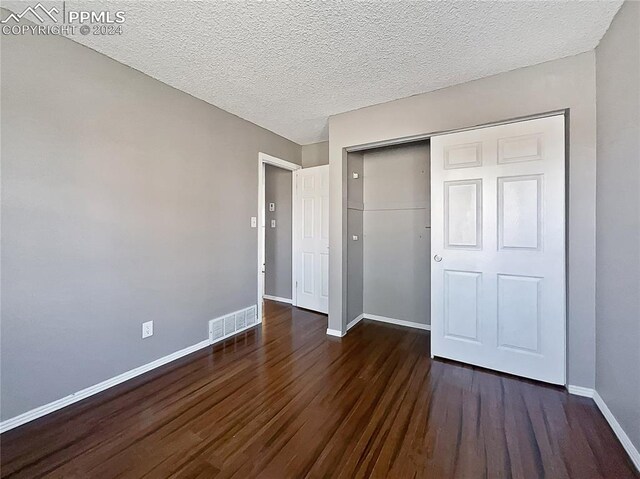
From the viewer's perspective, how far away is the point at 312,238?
13.1 feet

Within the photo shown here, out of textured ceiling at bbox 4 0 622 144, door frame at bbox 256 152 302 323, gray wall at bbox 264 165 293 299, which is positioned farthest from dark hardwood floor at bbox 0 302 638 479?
textured ceiling at bbox 4 0 622 144

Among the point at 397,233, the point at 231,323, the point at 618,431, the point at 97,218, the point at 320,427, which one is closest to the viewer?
the point at 618,431

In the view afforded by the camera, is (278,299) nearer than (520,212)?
No

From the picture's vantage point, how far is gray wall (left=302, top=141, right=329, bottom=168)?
4.11 m

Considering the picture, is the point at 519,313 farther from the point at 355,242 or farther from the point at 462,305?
the point at 355,242

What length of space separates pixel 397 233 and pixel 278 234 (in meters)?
1.97

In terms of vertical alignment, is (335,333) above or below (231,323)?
below

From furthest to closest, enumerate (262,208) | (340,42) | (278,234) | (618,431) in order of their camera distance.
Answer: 1. (278,234)
2. (262,208)
3. (340,42)
4. (618,431)

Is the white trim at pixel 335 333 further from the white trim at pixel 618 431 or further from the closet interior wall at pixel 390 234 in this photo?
the white trim at pixel 618 431

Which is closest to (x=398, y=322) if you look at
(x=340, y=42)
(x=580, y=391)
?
(x=580, y=391)

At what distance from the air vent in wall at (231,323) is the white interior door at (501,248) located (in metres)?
2.07

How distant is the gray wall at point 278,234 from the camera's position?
4.41 metres

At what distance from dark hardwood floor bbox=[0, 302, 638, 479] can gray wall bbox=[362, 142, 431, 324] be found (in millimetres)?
1026

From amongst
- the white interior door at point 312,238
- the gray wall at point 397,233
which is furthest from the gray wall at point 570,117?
the white interior door at point 312,238
